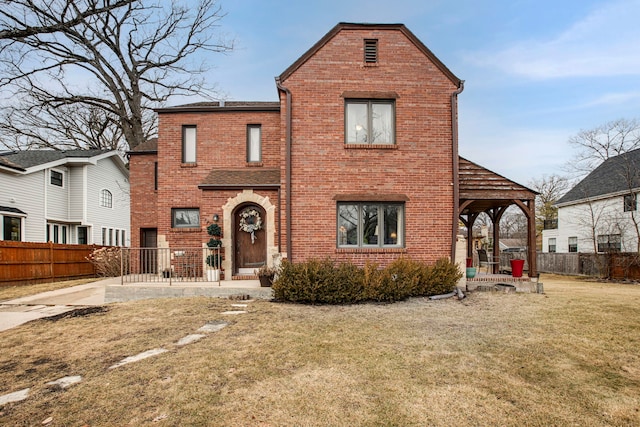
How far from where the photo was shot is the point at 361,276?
9.08 metres

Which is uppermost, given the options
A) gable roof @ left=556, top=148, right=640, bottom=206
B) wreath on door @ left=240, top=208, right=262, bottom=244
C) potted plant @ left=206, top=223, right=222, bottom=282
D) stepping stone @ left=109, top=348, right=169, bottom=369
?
gable roof @ left=556, top=148, right=640, bottom=206

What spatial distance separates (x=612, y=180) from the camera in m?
22.0

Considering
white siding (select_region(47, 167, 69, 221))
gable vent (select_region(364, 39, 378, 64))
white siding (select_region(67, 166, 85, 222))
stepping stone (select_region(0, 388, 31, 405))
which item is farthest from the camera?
white siding (select_region(67, 166, 85, 222))

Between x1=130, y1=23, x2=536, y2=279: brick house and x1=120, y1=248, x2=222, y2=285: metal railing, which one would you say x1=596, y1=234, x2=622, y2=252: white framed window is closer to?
x1=130, y1=23, x2=536, y2=279: brick house

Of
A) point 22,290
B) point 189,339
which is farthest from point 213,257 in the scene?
point 22,290

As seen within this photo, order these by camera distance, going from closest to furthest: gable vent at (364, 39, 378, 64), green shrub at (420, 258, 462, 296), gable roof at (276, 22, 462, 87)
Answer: green shrub at (420, 258, 462, 296), gable roof at (276, 22, 462, 87), gable vent at (364, 39, 378, 64)

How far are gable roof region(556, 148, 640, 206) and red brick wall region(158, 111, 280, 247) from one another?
18905 millimetres

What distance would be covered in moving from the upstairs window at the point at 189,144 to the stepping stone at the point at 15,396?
962 centimetres

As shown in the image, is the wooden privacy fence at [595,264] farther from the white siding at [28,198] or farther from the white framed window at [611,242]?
the white siding at [28,198]

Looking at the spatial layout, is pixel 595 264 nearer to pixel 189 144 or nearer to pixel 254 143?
pixel 254 143

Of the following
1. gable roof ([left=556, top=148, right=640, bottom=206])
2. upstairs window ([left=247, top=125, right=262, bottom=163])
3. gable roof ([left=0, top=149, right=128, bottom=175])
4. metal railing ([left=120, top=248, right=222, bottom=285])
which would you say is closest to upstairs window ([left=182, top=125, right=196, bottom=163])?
upstairs window ([left=247, top=125, right=262, bottom=163])

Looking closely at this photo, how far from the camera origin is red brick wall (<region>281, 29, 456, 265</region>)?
1012 centimetres

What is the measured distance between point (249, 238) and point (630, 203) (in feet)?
67.0

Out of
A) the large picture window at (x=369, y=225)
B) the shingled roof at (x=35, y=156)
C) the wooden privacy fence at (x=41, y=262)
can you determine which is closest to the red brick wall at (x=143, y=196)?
the wooden privacy fence at (x=41, y=262)
